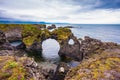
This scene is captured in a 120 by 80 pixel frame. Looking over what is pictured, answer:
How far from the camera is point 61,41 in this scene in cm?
7962

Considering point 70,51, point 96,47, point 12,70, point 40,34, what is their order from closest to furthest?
point 12,70 → point 96,47 → point 70,51 → point 40,34

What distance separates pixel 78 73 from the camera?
14.8 meters

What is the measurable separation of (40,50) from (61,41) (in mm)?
11121

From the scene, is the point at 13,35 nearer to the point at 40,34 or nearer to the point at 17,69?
the point at 40,34

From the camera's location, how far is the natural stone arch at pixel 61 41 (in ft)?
250

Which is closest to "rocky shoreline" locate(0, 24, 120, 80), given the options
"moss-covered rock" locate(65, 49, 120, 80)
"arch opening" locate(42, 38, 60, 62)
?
"moss-covered rock" locate(65, 49, 120, 80)

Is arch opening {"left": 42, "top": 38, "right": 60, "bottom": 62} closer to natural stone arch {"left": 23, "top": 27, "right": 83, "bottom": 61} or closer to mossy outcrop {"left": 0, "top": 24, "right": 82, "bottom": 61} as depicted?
natural stone arch {"left": 23, "top": 27, "right": 83, "bottom": 61}

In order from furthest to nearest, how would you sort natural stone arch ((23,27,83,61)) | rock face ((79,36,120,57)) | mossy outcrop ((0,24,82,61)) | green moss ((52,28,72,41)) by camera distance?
green moss ((52,28,72,41))
mossy outcrop ((0,24,82,61))
natural stone arch ((23,27,83,61))
rock face ((79,36,120,57))

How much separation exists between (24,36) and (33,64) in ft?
225

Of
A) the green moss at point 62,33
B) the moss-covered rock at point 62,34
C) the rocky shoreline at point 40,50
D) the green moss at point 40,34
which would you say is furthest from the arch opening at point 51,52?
the green moss at point 62,33

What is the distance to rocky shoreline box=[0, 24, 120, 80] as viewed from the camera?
1670 centimetres

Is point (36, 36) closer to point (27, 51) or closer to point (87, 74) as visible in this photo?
point (27, 51)

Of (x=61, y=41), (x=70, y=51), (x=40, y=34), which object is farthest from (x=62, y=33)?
(x=70, y=51)

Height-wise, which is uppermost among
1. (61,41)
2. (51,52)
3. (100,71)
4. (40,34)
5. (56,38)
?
(100,71)
